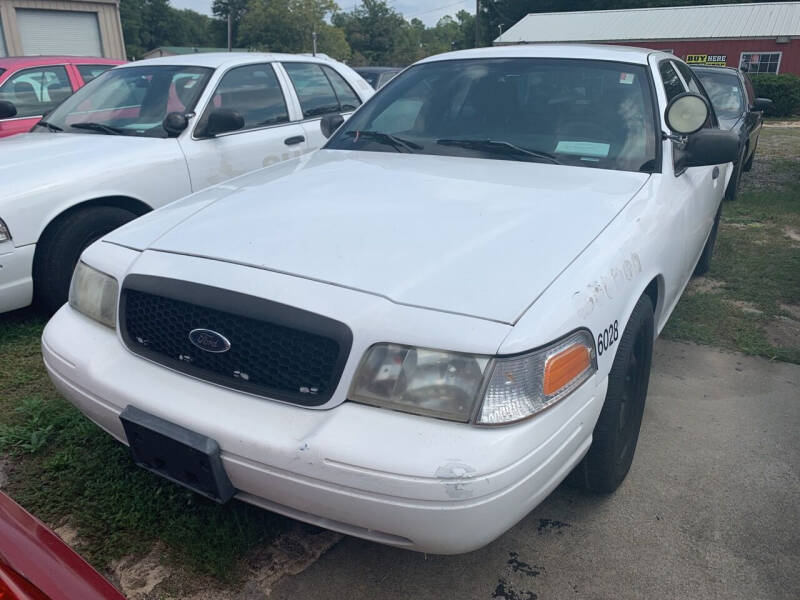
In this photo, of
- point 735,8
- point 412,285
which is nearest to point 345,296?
point 412,285

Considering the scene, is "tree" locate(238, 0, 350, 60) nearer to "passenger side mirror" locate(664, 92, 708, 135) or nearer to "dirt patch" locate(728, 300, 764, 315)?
"dirt patch" locate(728, 300, 764, 315)

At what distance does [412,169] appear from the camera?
2.90 metres

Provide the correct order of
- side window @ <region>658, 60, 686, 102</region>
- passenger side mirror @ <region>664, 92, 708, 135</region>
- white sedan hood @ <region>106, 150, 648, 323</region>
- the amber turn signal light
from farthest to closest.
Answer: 1. side window @ <region>658, 60, 686, 102</region>
2. passenger side mirror @ <region>664, 92, 708, 135</region>
3. white sedan hood @ <region>106, 150, 648, 323</region>
4. the amber turn signal light

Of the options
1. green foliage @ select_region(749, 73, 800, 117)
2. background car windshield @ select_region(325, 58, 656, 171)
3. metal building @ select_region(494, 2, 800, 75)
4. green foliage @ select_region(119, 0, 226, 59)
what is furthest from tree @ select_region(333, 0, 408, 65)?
background car windshield @ select_region(325, 58, 656, 171)

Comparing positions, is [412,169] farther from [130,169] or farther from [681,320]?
[681,320]

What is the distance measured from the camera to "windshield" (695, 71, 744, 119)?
25.6 feet

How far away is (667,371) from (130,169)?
3341 mm

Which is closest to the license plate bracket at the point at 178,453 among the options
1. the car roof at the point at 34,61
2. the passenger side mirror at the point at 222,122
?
the passenger side mirror at the point at 222,122

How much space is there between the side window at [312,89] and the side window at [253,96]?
19 cm

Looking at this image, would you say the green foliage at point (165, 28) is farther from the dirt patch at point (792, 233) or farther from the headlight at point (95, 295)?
the headlight at point (95, 295)

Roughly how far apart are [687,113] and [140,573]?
2.80 metres

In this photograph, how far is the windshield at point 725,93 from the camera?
7812mm

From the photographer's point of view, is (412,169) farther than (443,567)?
Yes

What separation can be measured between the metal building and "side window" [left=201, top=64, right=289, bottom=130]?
31.1 metres
